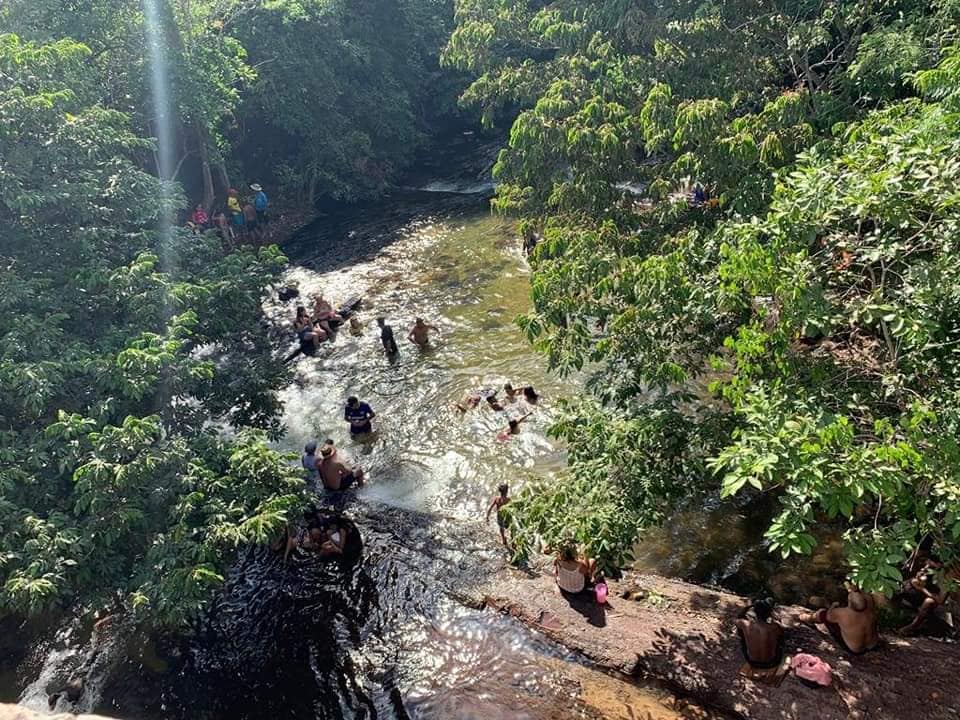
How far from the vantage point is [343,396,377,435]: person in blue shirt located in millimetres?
13891

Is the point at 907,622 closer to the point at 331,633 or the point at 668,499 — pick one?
the point at 668,499

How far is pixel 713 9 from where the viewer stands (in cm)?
1174

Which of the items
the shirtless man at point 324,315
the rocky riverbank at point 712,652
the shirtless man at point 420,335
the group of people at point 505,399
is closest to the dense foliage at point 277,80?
the shirtless man at point 324,315

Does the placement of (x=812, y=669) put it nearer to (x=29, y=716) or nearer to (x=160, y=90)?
(x=29, y=716)

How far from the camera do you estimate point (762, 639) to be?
7547 mm

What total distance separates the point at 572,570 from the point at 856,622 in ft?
10.9

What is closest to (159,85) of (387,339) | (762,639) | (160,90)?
(160,90)

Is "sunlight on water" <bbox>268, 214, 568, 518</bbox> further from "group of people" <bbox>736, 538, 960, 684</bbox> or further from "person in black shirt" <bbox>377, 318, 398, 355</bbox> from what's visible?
"group of people" <bbox>736, 538, 960, 684</bbox>

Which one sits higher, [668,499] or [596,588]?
[668,499]

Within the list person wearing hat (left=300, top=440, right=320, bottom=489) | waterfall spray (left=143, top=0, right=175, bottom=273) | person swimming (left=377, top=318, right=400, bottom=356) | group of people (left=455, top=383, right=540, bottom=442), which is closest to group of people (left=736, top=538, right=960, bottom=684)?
group of people (left=455, top=383, right=540, bottom=442)

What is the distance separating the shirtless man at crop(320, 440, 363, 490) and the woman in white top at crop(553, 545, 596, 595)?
4.86 m

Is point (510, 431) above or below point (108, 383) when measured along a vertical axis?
below

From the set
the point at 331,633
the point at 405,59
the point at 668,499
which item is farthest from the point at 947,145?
the point at 405,59

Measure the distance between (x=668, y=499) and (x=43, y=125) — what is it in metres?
11.7
